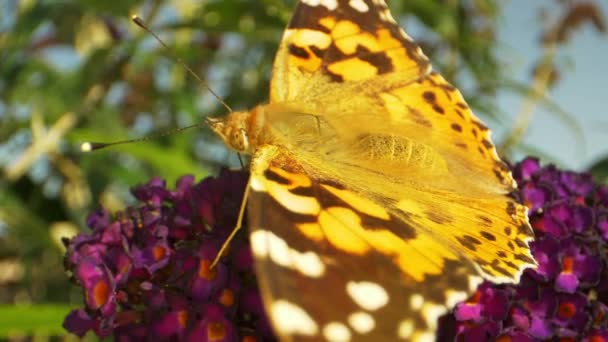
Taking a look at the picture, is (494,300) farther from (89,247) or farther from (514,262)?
(89,247)

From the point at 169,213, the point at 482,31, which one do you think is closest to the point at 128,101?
the point at 482,31

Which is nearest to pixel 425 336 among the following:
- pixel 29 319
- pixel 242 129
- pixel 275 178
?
pixel 275 178

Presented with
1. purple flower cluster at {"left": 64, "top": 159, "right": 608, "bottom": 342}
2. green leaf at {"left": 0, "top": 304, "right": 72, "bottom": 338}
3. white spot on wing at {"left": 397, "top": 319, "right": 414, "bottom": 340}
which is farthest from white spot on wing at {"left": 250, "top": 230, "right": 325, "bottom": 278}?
green leaf at {"left": 0, "top": 304, "right": 72, "bottom": 338}

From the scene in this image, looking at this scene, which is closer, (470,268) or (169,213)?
(470,268)

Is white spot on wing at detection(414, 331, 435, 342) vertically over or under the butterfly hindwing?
under

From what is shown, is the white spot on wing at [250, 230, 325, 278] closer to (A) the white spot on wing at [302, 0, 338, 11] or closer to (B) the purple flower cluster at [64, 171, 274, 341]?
(B) the purple flower cluster at [64, 171, 274, 341]

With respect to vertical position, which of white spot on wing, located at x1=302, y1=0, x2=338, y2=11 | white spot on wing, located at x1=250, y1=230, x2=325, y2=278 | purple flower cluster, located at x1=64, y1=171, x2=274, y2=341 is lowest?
purple flower cluster, located at x1=64, y1=171, x2=274, y2=341

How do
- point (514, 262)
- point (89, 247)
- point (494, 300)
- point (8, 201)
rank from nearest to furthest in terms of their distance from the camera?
point (514, 262), point (494, 300), point (89, 247), point (8, 201)
